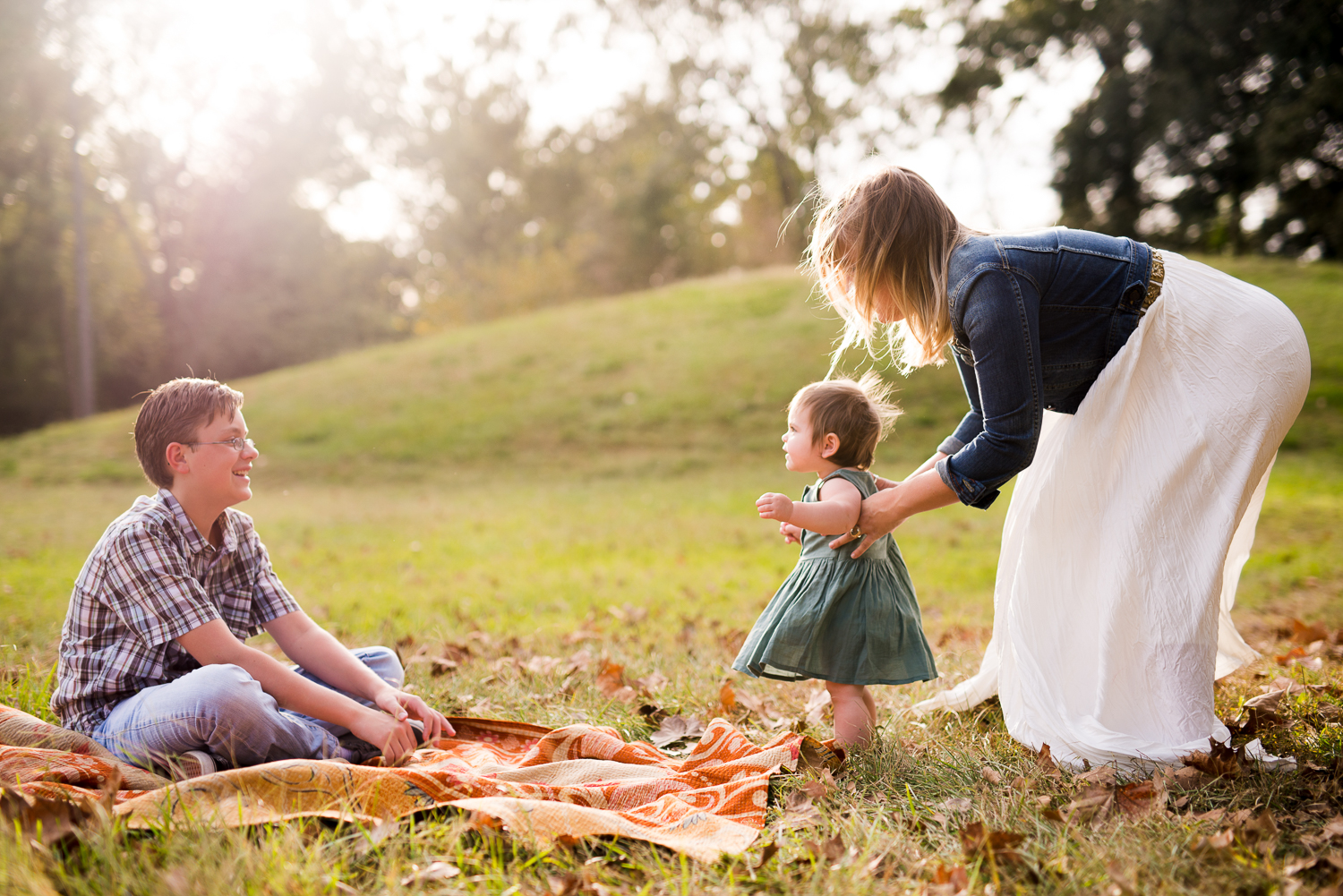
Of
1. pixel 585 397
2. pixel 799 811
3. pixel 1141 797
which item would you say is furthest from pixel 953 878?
pixel 585 397

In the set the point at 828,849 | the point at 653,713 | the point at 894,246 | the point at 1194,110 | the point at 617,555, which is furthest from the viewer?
the point at 1194,110

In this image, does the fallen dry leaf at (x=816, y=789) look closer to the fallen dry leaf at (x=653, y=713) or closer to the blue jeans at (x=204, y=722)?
the fallen dry leaf at (x=653, y=713)

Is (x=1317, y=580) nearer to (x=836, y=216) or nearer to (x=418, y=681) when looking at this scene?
(x=836, y=216)

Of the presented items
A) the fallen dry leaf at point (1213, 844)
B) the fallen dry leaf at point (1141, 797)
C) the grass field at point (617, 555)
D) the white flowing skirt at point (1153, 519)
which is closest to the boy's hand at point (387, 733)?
the grass field at point (617, 555)

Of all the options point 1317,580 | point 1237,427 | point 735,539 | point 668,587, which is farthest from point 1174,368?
point 735,539

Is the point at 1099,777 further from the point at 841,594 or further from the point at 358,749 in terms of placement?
the point at 358,749

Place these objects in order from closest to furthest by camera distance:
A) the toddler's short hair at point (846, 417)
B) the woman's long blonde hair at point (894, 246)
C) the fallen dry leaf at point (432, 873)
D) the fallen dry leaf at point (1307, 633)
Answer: the fallen dry leaf at point (432, 873), the woman's long blonde hair at point (894, 246), the toddler's short hair at point (846, 417), the fallen dry leaf at point (1307, 633)

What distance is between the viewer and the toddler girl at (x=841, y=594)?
2836 mm

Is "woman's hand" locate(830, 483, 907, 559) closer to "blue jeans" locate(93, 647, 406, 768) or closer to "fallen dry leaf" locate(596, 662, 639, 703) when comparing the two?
"fallen dry leaf" locate(596, 662, 639, 703)

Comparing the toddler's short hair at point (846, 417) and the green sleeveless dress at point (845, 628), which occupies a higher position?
the toddler's short hair at point (846, 417)

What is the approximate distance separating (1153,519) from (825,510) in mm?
979

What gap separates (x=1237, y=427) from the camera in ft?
8.69

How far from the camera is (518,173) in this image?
4153 cm

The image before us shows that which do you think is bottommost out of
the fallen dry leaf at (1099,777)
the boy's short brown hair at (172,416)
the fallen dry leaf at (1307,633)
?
the fallen dry leaf at (1307,633)
